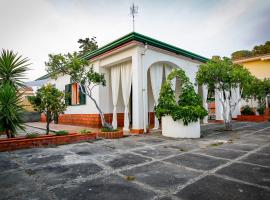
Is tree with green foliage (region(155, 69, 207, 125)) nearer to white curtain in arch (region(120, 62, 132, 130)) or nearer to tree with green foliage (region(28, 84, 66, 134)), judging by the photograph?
white curtain in arch (region(120, 62, 132, 130))

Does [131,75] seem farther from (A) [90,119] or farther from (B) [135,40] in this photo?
(A) [90,119]

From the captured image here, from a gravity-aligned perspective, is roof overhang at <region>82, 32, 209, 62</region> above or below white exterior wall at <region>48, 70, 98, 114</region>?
above

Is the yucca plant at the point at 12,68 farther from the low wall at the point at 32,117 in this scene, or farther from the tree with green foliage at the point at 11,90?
the low wall at the point at 32,117

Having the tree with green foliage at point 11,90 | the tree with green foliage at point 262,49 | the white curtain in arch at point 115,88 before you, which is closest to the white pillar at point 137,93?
the white curtain in arch at point 115,88

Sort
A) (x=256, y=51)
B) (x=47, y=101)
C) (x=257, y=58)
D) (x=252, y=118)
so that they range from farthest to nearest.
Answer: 1. (x=256, y=51)
2. (x=257, y=58)
3. (x=252, y=118)
4. (x=47, y=101)

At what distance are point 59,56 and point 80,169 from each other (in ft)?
14.4

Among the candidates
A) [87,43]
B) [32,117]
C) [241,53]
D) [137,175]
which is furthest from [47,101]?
[241,53]

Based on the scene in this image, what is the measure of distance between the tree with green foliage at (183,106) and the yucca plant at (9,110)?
504 cm

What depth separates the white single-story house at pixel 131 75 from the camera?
26.3ft

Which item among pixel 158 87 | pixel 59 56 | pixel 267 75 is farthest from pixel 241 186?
pixel 267 75

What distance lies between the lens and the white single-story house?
8.01 m

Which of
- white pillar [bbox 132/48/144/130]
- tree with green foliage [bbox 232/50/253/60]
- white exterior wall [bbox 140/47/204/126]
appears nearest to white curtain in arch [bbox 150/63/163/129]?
white exterior wall [bbox 140/47/204/126]

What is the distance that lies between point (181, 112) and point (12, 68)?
652 cm

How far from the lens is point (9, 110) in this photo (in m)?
5.63
